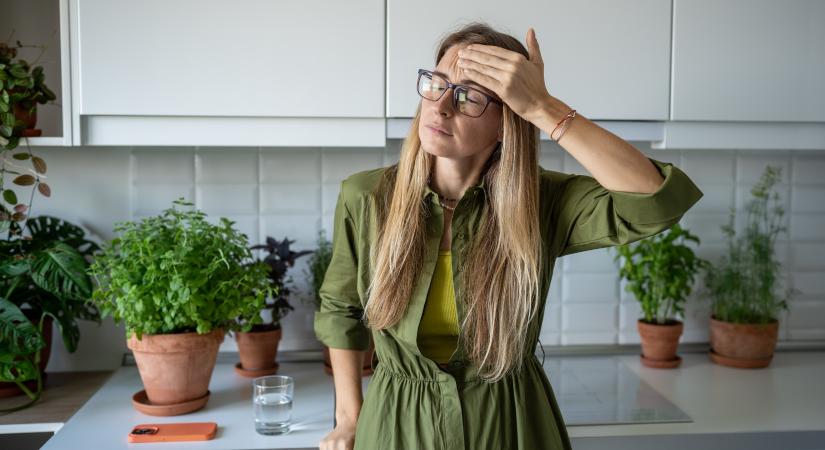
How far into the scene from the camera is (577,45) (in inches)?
68.3

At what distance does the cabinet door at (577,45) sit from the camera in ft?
5.55

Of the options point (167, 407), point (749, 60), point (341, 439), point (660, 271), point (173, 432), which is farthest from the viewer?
point (660, 271)

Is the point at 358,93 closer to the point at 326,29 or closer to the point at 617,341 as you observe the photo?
the point at 326,29

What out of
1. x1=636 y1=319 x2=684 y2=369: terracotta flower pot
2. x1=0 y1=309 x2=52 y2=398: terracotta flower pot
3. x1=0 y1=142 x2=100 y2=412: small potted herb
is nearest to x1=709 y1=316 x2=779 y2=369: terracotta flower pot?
x1=636 y1=319 x2=684 y2=369: terracotta flower pot

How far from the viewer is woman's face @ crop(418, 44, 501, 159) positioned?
1235 millimetres

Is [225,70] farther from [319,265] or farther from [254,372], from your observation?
[254,372]

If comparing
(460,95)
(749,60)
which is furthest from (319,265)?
(749,60)

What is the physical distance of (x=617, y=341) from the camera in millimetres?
2240

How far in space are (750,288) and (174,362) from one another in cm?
153

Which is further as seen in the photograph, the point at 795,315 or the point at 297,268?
the point at 795,315

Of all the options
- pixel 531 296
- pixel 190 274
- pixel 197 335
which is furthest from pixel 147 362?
pixel 531 296

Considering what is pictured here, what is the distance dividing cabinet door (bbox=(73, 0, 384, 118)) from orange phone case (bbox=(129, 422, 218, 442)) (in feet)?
2.18

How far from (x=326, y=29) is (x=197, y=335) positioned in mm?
725

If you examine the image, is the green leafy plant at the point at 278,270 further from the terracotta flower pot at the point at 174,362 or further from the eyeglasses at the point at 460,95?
the eyeglasses at the point at 460,95
